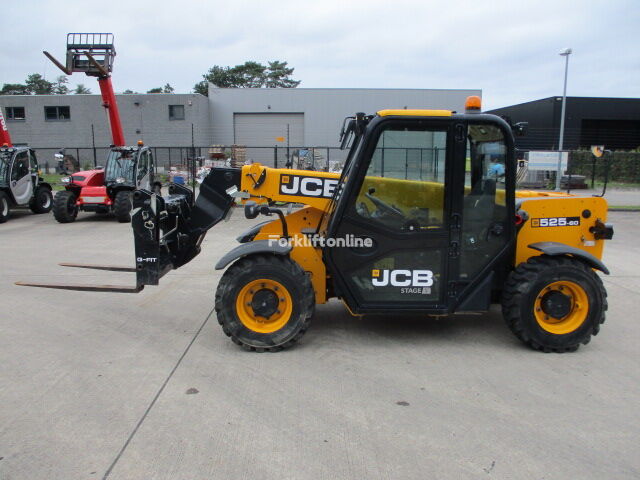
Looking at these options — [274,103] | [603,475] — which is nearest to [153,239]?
[603,475]

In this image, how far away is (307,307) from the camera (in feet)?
14.8

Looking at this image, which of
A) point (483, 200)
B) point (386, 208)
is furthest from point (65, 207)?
point (483, 200)

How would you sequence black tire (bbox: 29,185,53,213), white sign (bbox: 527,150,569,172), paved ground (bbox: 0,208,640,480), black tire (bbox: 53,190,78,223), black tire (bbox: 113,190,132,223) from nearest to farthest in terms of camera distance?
paved ground (bbox: 0,208,640,480)
black tire (bbox: 113,190,132,223)
black tire (bbox: 53,190,78,223)
black tire (bbox: 29,185,53,213)
white sign (bbox: 527,150,569,172)

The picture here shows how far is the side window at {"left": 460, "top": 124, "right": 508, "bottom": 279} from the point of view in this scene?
438 cm

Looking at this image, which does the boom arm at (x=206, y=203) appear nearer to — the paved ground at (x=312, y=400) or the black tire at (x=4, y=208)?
the paved ground at (x=312, y=400)

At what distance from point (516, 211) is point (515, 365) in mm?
1407

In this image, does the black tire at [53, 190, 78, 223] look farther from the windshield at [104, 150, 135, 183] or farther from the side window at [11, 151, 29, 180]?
the side window at [11, 151, 29, 180]

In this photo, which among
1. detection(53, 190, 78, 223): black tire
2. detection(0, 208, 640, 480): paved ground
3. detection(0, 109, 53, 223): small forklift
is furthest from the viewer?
detection(0, 109, 53, 223): small forklift

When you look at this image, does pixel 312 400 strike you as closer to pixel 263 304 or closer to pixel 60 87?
pixel 263 304

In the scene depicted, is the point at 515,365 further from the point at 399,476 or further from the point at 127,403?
the point at 127,403

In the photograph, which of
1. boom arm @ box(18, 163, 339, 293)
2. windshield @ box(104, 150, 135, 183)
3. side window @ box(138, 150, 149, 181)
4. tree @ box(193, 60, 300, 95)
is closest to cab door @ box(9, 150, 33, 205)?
windshield @ box(104, 150, 135, 183)

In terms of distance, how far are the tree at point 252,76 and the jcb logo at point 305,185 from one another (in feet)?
194

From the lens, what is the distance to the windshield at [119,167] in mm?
14352

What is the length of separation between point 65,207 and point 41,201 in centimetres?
278
